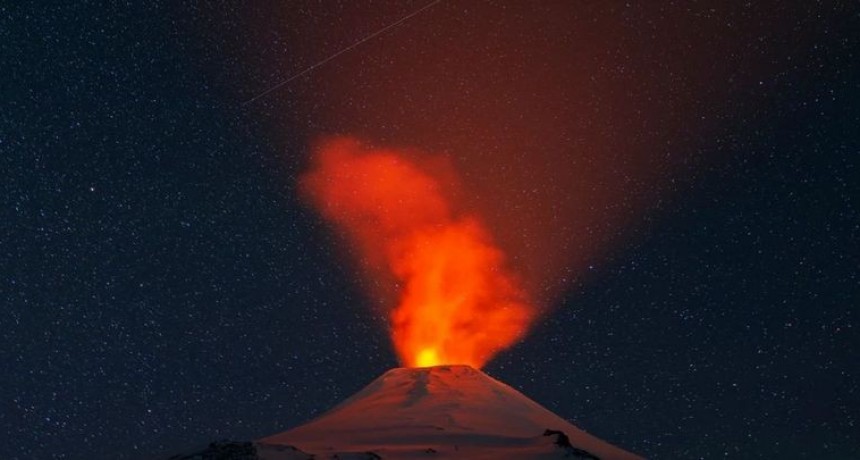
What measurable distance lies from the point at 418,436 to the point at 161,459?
11684mm

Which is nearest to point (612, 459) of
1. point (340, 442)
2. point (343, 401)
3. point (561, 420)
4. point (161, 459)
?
point (340, 442)

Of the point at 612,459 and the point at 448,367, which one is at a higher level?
the point at 448,367

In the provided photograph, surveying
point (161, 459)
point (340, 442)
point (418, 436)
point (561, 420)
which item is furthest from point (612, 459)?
point (161, 459)

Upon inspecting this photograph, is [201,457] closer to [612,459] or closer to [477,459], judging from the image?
[477,459]

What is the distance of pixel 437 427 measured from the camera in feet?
124

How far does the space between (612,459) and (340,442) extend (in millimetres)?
11906

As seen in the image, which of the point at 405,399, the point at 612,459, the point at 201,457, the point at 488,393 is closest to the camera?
the point at 201,457

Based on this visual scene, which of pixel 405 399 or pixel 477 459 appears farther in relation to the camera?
pixel 405 399

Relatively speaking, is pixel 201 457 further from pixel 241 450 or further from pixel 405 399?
pixel 405 399

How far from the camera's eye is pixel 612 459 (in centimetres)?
3347

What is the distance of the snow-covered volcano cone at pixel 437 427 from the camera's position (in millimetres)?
30859

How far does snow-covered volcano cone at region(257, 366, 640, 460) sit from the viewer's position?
30859 mm

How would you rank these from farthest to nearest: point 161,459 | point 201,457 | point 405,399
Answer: point 405,399 < point 161,459 < point 201,457

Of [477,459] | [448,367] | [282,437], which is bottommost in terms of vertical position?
[477,459]
